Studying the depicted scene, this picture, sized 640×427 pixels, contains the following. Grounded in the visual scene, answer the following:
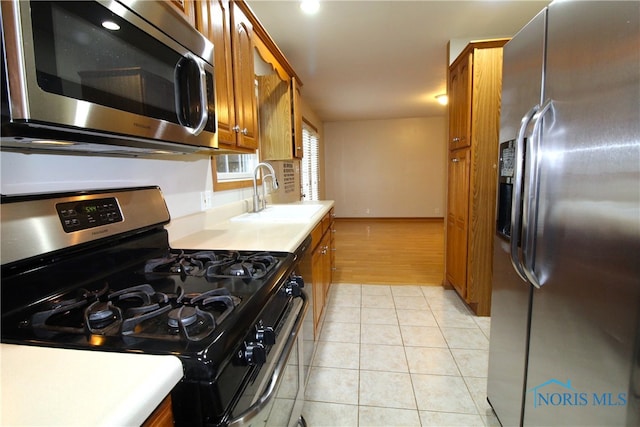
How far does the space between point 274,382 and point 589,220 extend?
0.94 metres

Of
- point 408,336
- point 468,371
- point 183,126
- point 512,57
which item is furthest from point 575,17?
point 408,336

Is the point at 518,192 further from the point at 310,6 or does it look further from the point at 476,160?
the point at 310,6

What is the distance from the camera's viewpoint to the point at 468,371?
1.88 m

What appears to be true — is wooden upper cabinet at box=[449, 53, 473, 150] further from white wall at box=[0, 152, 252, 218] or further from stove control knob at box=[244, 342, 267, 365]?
stove control knob at box=[244, 342, 267, 365]

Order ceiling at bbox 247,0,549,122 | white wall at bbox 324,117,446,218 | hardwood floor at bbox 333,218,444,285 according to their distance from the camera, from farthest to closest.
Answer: white wall at bbox 324,117,446,218
hardwood floor at bbox 333,218,444,285
ceiling at bbox 247,0,549,122

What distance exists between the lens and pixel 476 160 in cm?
243

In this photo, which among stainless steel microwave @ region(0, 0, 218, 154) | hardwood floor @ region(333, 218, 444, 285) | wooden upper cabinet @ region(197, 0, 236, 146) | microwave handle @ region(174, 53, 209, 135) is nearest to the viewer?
stainless steel microwave @ region(0, 0, 218, 154)

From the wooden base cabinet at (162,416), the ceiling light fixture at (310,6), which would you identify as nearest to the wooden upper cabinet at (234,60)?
the ceiling light fixture at (310,6)

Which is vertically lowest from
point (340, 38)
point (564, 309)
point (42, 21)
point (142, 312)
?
point (564, 309)

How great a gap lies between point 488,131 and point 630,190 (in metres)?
1.86

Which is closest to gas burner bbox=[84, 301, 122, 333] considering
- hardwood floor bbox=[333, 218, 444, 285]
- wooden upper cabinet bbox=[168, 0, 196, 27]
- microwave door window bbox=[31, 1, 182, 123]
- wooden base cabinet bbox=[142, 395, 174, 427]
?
wooden base cabinet bbox=[142, 395, 174, 427]

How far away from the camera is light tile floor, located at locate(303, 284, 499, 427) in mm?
1572

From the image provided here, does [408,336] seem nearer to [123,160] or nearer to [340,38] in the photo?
[123,160]

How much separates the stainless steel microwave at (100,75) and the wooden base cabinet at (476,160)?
2.10 m
